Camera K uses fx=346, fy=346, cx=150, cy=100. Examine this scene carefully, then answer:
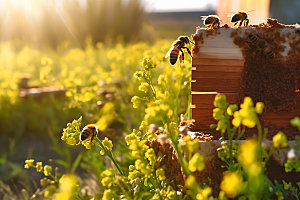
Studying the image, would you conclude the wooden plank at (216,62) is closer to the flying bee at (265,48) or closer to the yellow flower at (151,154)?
the flying bee at (265,48)

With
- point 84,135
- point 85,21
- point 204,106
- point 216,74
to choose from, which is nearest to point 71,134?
point 84,135

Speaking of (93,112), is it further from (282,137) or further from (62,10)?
(62,10)

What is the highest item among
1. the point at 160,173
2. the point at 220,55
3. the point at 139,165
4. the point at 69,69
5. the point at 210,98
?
the point at 220,55

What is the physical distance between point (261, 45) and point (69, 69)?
5528 millimetres

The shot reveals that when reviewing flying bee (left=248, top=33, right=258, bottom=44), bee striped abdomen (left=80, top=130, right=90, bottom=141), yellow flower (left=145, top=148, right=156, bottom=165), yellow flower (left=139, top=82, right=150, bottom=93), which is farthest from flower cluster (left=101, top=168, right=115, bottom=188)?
flying bee (left=248, top=33, right=258, bottom=44)

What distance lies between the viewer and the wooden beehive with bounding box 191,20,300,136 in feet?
5.87

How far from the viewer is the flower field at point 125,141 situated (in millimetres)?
1204

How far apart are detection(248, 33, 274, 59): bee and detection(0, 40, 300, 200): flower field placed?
0.30 meters

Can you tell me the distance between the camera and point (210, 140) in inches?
67.4

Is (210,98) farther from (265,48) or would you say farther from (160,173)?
(160,173)

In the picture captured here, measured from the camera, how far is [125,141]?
112 inches

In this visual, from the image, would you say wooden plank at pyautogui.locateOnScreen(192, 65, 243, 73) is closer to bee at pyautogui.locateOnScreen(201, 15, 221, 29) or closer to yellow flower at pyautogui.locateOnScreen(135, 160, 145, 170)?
bee at pyautogui.locateOnScreen(201, 15, 221, 29)

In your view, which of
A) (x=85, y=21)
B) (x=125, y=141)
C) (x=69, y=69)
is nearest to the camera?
(x=125, y=141)

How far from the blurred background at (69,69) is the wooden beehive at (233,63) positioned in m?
0.28
